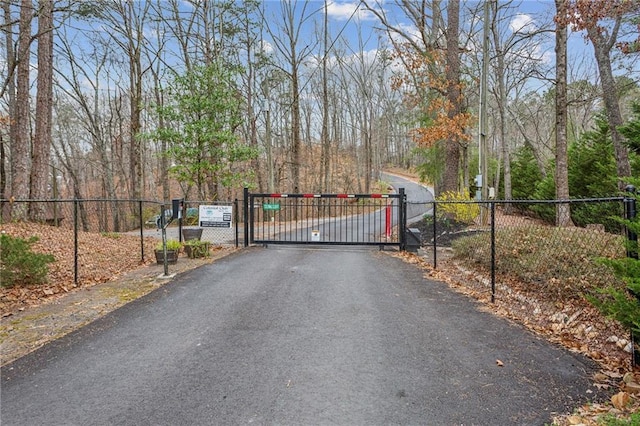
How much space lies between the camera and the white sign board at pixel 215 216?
9328mm

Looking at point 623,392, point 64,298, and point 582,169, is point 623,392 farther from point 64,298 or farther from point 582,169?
point 582,169

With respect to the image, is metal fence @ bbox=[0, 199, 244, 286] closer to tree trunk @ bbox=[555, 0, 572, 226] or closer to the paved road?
the paved road

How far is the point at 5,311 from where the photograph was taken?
4.91 m

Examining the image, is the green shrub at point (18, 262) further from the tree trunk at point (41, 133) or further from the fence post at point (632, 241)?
the fence post at point (632, 241)

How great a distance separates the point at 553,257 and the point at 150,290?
6.05 metres

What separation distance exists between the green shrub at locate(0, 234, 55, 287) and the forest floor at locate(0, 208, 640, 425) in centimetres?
16

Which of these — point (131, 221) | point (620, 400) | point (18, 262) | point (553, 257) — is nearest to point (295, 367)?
point (620, 400)

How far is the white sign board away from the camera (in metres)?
9.33

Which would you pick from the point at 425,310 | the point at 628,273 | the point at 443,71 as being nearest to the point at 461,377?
the point at 628,273

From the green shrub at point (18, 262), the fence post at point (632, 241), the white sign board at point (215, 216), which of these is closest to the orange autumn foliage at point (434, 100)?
the white sign board at point (215, 216)

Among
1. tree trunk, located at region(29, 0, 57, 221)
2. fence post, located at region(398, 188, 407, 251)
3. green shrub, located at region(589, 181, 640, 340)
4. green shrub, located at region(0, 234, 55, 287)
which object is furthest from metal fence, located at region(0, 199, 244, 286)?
green shrub, located at region(589, 181, 640, 340)

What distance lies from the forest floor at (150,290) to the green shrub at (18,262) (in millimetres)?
160

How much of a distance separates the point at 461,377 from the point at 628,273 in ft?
4.91

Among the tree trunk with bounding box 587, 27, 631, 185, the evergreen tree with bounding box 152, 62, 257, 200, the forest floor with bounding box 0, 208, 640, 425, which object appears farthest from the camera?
the evergreen tree with bounding box 152, 62, 257, 200
